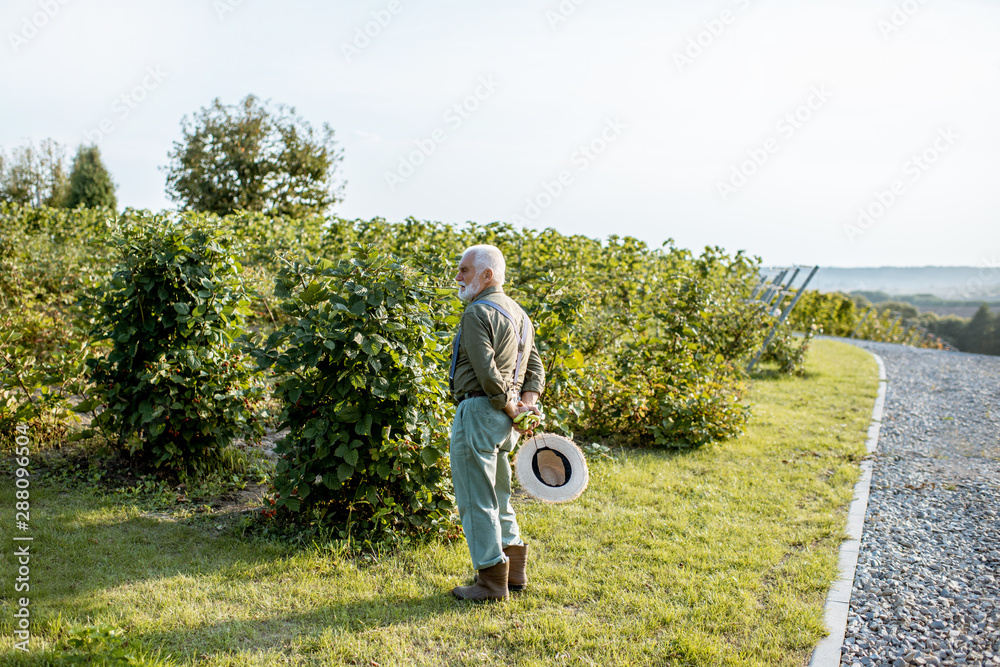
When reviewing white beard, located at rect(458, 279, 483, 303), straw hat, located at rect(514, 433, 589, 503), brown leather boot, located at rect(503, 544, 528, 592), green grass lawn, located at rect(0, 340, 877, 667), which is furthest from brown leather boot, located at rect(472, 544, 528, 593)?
white beard, located at rect(458, 279, 483, 303)

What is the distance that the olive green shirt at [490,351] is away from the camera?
11.0 feet

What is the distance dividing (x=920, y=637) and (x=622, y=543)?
1.70 m

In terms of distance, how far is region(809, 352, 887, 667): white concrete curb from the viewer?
10.9ft

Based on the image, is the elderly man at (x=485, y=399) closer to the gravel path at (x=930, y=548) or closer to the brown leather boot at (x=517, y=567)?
the brown leather boot at (x=517, y=567)

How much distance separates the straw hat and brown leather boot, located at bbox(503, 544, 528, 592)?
32cm

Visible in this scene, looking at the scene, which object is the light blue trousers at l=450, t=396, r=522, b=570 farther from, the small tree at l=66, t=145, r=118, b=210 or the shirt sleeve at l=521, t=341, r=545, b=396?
the small tree at l=66, t=145, r=118, b=210

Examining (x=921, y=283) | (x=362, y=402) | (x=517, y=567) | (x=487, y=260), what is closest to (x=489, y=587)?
(x=517, y=567)

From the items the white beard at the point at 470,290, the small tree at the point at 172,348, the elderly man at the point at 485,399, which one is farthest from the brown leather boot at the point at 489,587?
the small tree at the point at 172,348

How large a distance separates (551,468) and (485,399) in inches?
25.9

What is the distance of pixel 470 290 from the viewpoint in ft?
11.6

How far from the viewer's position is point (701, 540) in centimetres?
466

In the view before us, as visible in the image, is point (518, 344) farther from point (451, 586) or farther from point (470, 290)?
point (451, 586)

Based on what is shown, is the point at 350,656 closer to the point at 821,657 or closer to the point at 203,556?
the point at 203,556

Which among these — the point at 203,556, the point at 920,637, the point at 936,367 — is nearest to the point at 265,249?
the point at 203,556
